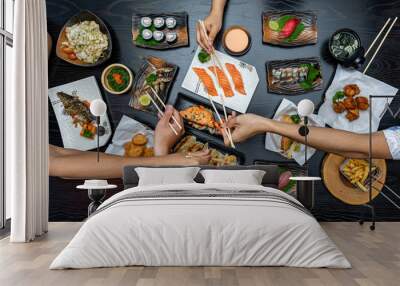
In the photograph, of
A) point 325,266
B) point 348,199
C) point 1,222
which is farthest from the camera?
point 348,199

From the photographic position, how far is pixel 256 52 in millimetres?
7062

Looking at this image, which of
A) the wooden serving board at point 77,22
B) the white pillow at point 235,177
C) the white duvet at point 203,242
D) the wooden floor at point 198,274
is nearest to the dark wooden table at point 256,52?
the wooden serving board at point 77,22

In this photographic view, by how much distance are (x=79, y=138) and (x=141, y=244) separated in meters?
3.09

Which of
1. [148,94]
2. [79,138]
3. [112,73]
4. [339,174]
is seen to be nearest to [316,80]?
[339,174]

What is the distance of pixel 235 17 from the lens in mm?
7074

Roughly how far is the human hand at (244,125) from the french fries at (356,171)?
42.7 inches

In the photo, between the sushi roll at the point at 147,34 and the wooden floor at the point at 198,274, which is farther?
the sushi roll at the point at 147,34

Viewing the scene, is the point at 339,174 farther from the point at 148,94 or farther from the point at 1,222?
the point at 1,222

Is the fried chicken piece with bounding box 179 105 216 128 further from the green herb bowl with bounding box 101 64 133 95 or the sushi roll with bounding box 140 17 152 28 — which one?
the sushi roll with bounding box 140 17 152 28

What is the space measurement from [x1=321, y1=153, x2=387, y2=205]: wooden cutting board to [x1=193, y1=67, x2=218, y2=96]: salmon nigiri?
5.20 ft

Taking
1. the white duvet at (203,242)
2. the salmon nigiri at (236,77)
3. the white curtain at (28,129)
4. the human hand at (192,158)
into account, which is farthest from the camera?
the salmon nigiri at (236,77)

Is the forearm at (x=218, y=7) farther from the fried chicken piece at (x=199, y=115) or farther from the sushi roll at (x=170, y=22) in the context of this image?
the fried chicken piece at (x=199, y=115)

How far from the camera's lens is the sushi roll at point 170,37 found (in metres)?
7.04

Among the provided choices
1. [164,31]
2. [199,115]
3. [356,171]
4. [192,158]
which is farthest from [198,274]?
[164,31]
